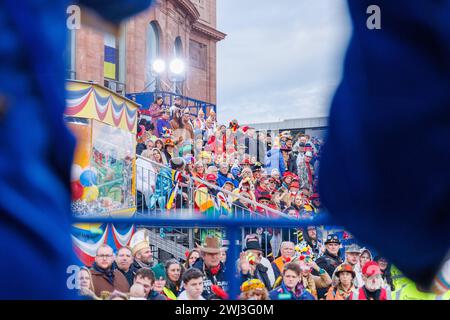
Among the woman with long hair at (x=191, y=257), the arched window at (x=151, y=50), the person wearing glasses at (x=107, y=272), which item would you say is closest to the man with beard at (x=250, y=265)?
the woman with long hair at (x=191, y=257)

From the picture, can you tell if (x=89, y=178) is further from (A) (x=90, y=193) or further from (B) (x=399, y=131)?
(B) (x=399, y=131)

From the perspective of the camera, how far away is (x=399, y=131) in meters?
0.62

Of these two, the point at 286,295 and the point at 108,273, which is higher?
the point at 286,295

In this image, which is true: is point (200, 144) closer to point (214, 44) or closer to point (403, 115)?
point (403, 115)

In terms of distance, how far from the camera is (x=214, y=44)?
26.3 meters

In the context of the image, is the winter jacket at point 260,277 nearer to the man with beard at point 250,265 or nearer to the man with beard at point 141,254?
the man with beard at point 250,265

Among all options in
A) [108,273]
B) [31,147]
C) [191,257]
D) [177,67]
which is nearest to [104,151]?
[191,257]

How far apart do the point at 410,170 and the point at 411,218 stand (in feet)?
0.18

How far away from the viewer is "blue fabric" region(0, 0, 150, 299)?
764mm

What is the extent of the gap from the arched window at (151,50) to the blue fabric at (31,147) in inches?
708

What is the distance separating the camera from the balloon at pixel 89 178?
5.69 m

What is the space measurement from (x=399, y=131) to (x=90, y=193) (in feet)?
18.0
